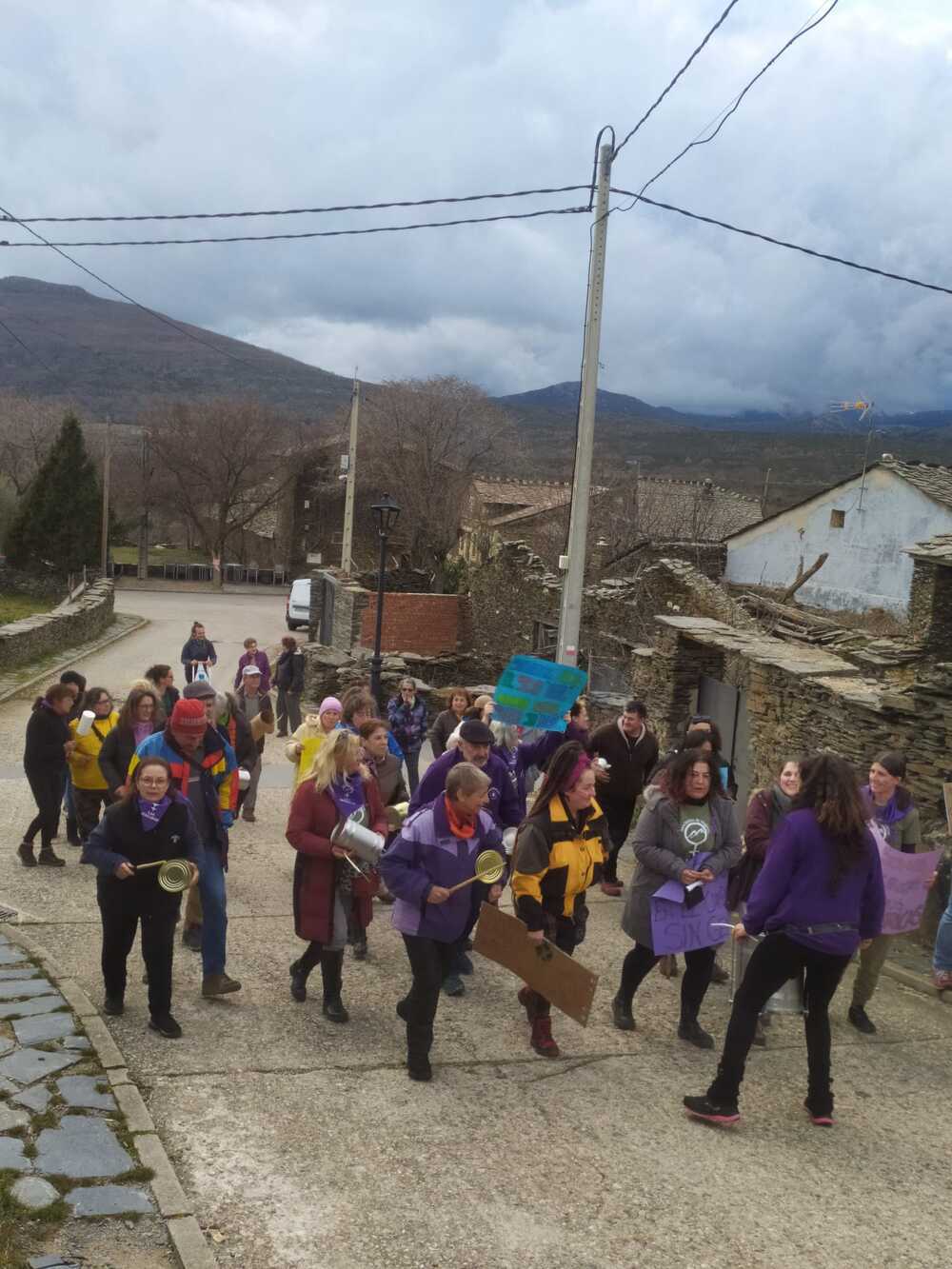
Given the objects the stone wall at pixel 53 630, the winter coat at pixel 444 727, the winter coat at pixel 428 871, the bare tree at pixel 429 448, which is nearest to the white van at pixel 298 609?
the stone wall at pixel 53 630

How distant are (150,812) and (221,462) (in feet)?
190

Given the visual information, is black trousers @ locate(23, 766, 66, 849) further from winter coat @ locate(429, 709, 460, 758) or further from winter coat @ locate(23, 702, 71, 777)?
winter coat @ locate(429, 709, 460, 758)

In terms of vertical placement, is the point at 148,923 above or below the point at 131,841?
below

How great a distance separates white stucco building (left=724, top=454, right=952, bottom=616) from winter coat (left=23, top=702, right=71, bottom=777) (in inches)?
836

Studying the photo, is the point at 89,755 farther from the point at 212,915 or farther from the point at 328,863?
the point at 328,863

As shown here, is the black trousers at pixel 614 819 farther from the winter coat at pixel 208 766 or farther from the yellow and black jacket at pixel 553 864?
the winter coat at pixel 208 766

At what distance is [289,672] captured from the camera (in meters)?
16.9

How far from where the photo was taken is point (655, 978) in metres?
7.27

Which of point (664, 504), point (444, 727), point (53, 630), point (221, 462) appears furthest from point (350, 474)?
point (221, 462)

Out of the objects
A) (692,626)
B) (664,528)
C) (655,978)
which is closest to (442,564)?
(664,528)

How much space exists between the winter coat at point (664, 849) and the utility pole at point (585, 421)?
7.02m

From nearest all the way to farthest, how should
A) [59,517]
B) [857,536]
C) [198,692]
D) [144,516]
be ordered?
[198,692], [857,536], [59,517], [144,516]

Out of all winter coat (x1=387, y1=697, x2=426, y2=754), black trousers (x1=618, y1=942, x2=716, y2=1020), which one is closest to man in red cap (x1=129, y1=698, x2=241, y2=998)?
black trousers (x1=618, y1=942, x2=716, y2=1020)

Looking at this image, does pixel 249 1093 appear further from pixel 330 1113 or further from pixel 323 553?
pixel 323 553
